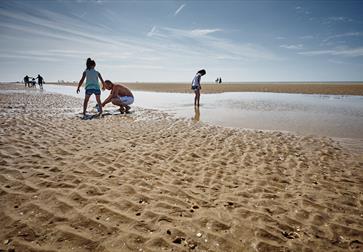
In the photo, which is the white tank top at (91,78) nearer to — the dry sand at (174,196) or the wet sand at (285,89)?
the dry sand at (174,196)

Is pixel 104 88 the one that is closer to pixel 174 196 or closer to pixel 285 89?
pixel 174 196

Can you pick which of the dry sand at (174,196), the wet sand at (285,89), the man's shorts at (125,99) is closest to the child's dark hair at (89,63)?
the man's shorts at (125,99)

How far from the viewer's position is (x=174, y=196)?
13.1 feet

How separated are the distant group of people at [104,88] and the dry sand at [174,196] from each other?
16.8 feet

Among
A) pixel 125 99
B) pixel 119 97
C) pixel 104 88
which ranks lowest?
pixel 125 99

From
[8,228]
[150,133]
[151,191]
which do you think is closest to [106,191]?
[151,191]

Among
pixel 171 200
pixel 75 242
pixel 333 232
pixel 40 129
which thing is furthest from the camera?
pixel 40 129

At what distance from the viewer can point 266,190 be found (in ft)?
14.4

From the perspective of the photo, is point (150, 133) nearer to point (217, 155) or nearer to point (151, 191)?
point (217, 155)

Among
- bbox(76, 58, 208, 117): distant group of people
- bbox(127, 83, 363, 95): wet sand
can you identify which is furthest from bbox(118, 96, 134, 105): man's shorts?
bbox(127, 83, 363, 95): wet sand

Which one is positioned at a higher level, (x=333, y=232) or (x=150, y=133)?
(x=150, y=133)

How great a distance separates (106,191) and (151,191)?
2.61ft

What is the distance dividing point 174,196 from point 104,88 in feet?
34.3

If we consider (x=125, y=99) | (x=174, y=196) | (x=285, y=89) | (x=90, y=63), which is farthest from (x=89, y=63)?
(x=285, y=89)
